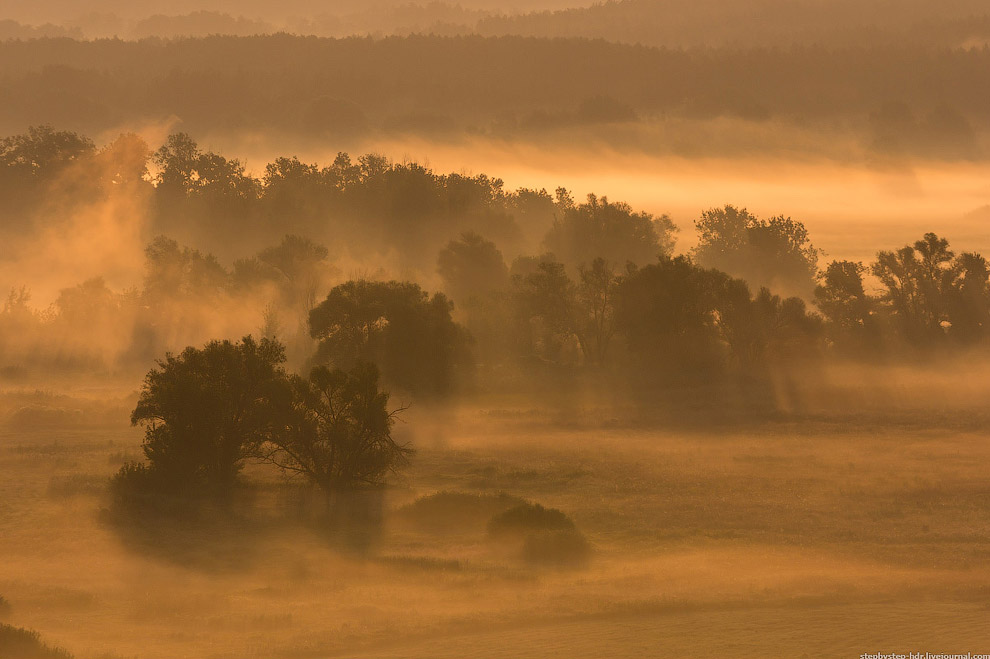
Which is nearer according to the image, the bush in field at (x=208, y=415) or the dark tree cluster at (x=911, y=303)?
the bush in field at (x=208, y=415)

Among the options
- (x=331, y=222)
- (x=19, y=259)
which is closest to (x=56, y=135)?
(x=19, y=259)

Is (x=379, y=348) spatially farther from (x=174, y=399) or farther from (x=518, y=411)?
(x=174, y=399)

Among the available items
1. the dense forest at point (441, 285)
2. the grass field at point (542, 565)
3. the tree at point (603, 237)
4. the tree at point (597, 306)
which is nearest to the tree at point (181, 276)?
the dense forest at point (441, 285)

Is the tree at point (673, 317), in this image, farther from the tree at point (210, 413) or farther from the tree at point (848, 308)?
the tree at point (210, 413)

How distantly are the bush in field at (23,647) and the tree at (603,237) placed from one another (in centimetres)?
12150

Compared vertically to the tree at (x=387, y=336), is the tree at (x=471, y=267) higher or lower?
higher

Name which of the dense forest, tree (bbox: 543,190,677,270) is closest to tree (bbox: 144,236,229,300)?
the dense forest

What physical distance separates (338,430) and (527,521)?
1259cm

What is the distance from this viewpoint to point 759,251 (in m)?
166

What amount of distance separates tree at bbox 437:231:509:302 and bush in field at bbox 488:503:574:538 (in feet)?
280

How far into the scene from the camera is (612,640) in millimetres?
30000

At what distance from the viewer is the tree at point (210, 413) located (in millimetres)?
49375

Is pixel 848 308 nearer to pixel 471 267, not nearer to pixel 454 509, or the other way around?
pixel 471 267

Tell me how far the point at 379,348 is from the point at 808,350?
40.9 meters
